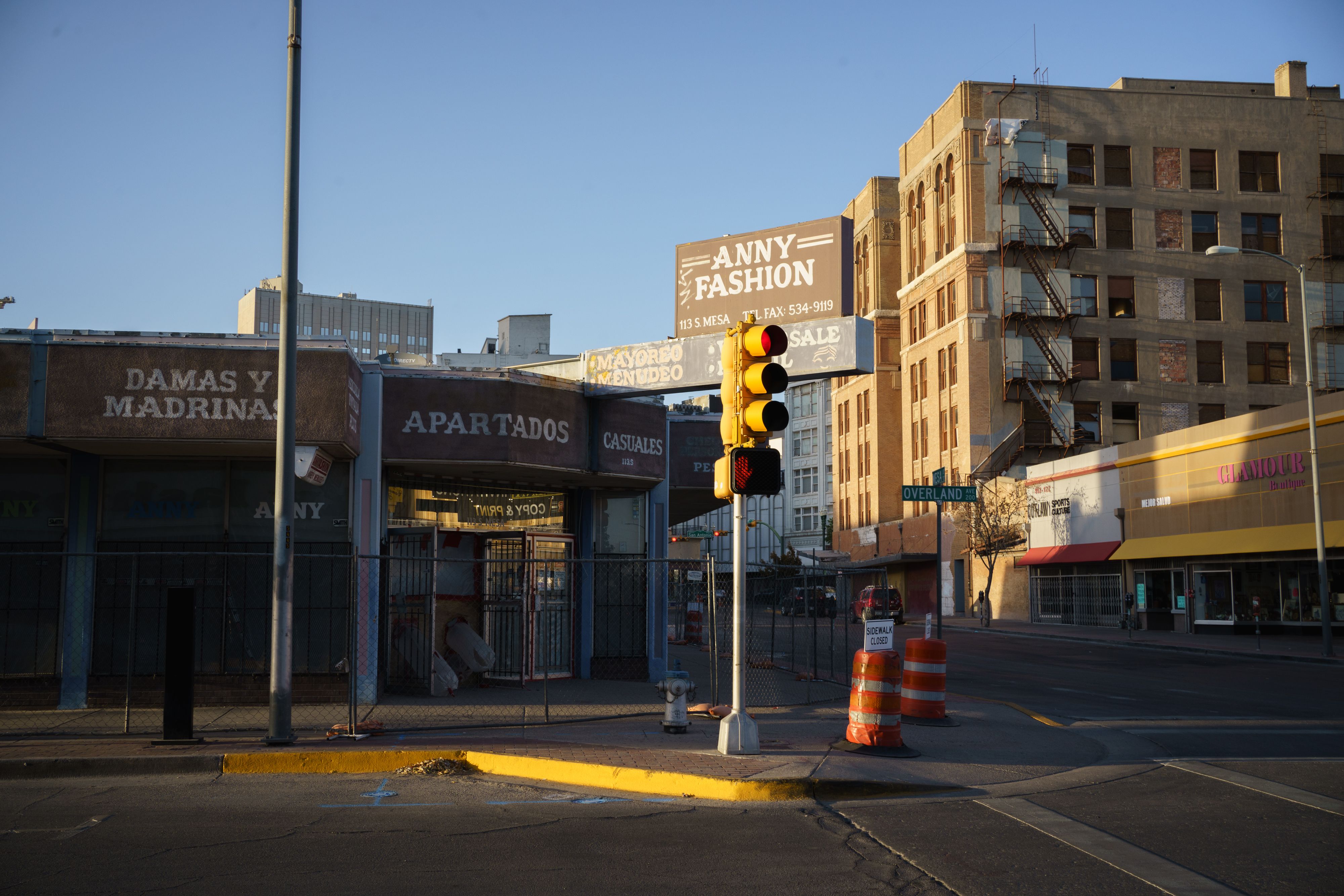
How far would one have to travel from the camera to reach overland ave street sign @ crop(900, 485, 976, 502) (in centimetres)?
3759

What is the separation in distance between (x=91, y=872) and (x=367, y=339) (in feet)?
327

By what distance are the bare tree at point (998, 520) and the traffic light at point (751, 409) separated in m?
45.5

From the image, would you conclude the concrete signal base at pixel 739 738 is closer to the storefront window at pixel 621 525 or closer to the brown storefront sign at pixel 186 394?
the brown storefront sign at pixel 186 394

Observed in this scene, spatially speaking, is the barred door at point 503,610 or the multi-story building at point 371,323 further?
the multi-story building at point 371,323

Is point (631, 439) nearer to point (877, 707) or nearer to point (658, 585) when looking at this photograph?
point (658, 585)

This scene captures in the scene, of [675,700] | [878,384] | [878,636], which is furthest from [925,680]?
[878,384]

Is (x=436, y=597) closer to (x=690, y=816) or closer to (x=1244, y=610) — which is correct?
(x=690, y=816)

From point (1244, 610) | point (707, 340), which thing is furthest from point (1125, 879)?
point (1244, 610)

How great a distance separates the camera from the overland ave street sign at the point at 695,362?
15055 mm

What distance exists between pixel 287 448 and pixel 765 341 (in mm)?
4939

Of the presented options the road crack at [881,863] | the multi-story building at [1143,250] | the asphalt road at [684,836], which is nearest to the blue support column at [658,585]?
the asphalt road at [684,836]

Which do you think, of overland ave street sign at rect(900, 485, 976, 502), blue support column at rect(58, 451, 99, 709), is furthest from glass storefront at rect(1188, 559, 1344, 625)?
blue support column at rect(58, 451, 99, 709)

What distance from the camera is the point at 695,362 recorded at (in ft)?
52.8

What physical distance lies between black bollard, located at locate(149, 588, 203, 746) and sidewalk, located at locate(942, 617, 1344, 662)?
86.3ft
